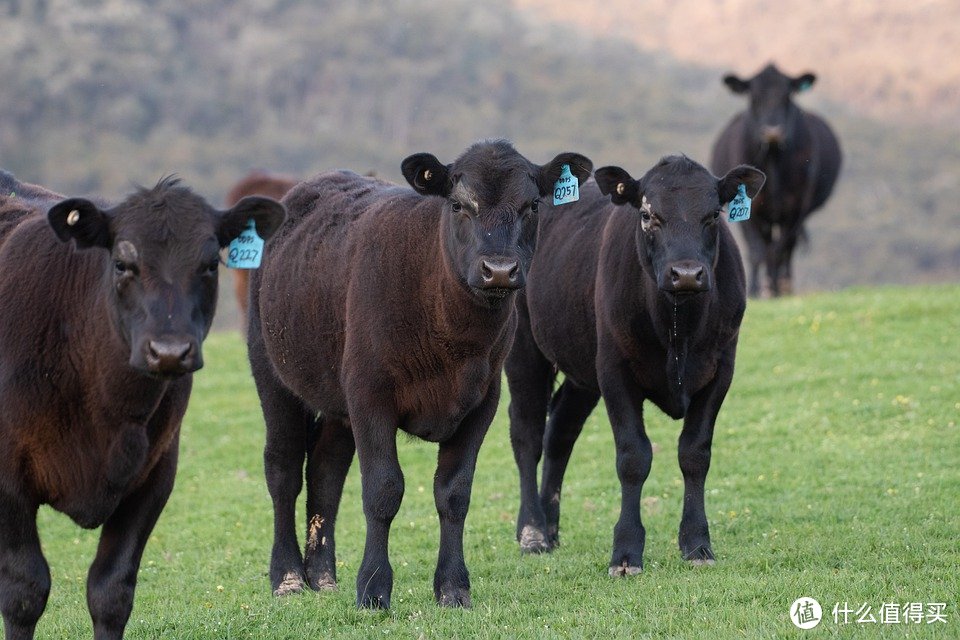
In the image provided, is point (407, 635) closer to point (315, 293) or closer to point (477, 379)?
point (477, 379)

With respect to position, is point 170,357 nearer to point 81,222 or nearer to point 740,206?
point 81,222

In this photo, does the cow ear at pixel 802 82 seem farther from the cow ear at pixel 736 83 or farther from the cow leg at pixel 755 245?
the cow leg at pixel 755 245

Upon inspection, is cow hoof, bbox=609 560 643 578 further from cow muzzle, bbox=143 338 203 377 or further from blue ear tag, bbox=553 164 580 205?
cow muzzle, bbox=143 338 203 377

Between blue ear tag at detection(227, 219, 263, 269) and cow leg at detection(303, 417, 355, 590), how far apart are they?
2313 millimetres

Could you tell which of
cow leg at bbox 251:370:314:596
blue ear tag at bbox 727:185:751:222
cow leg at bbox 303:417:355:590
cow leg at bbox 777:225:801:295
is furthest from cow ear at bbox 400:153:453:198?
cow leg at bbox 777:225:801:295

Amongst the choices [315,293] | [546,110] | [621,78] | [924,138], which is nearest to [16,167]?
[546,110]

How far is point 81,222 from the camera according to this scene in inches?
264

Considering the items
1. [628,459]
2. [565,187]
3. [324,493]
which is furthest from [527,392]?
[565,187]

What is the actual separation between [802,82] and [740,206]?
13.6 meters

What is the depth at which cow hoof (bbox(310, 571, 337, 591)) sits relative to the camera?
31.0ft

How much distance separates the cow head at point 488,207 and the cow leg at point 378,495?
1032 millimetres

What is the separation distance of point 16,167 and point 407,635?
7751cm

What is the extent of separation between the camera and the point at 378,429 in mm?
8219

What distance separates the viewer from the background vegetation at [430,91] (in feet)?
267
